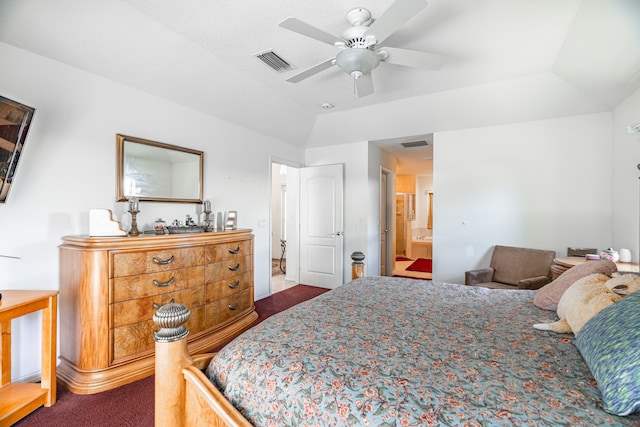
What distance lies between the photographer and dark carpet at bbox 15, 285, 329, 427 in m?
1.73

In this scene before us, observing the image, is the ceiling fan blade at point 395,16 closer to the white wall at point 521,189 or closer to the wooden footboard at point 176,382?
the wooden footboard at point 176,382

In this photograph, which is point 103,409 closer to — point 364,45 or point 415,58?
point 364,45

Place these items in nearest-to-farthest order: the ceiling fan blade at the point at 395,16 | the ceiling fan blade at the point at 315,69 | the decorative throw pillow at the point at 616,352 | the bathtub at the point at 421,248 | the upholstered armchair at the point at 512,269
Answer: the decorative throw pillow at the point at 616,352 < the ceiling fan blade at the point at 395,16 < the ceiling fan blade at the point at 315,69 < the upholstered armchair at the point at 512,269 < the bathtub at the point at 421,248

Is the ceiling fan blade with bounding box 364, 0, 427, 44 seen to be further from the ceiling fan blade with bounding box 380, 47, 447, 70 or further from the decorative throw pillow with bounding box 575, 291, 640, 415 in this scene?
the decorative throw pillow with bounding box 575, 291, 640, 415

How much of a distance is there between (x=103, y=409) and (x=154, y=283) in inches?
33.4

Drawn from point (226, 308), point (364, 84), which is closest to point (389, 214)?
point (364, 84)

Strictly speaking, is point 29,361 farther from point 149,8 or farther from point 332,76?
point 332,76

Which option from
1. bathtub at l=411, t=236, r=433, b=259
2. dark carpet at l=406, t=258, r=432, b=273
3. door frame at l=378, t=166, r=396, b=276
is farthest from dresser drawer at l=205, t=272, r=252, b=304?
bathtub at l=411, t=236, r=433, b=259

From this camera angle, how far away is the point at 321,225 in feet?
16.5

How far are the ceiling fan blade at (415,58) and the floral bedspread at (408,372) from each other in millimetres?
1833

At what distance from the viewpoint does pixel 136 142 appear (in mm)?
2725

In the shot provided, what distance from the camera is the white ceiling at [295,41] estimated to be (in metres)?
2.01

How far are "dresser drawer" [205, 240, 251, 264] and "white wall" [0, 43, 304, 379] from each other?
2.32ft

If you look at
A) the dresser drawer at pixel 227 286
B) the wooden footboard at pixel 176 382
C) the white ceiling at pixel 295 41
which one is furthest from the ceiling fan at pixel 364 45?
the dresser drawer at pixel 227 286
